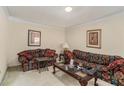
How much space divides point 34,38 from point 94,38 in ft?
9.64

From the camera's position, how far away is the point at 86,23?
4875mm

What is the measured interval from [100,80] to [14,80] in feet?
8.70

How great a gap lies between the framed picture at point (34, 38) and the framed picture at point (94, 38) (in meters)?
2.53

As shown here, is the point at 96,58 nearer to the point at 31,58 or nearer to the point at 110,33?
the point at 110,33

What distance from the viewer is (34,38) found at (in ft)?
16.8

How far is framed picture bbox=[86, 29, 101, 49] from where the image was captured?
4.21 meters

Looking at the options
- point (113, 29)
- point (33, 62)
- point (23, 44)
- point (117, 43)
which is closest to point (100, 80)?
point (117, 43)

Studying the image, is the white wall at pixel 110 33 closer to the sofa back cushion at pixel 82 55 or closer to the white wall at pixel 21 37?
the sofa back cushion at pixel 82 55

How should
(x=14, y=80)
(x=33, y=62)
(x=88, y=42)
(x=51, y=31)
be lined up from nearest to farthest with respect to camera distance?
(x=14, y=80) → (x=33, y=62) → (x=88, y=42) → (x=51, y=31)

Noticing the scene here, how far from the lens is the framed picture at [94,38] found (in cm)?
421

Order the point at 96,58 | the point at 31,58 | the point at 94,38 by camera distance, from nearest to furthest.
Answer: the point at 96,58
the point at 31,58
the point at 94,38

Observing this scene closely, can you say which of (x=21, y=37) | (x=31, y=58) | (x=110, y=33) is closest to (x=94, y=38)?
(x=110, y=33)
